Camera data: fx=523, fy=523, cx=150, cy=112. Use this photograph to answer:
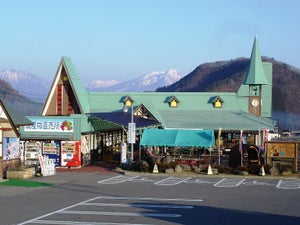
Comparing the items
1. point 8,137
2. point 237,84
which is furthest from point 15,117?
point 237,84

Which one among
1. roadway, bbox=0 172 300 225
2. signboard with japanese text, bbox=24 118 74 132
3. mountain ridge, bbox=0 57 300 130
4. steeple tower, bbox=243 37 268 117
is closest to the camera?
roadway, bbox=0 172 300 225

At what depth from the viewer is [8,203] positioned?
1684 centimetres

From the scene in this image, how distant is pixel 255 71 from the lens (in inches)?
1662

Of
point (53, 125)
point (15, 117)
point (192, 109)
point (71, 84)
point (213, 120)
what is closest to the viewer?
point (15, 117)

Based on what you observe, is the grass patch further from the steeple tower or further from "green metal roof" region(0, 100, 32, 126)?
the steeple tower

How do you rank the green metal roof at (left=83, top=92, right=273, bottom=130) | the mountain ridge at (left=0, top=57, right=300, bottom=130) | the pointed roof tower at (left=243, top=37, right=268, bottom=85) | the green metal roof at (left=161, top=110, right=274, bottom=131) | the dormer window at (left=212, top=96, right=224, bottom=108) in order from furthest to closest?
the mountain ridge at (left=0, top=57, right=300, bottom=130), the pointed roof tower at (left=243, top=37, right=268, bottom=85), the dormer window at (left=212, top=96, right=224, bottom=108), the green metal roof at (left=83, top=92, right=273, bottom=130), the green metal roof at (left=161, top=110, right=274, bottom=131)

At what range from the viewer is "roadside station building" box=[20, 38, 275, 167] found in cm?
3006

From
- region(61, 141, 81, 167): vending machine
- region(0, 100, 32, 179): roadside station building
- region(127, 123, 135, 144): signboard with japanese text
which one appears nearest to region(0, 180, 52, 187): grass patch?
region(0, 100, 32, 179): roadside station building

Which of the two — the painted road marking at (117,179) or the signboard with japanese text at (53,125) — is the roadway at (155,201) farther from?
the signboard with japanese text at (53,125)

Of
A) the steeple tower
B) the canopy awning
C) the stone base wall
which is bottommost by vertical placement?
the stone base wall

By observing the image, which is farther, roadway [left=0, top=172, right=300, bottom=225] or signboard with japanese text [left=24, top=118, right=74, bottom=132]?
signboard with japanese text [left=24, top=118, right=74, bottom=132]

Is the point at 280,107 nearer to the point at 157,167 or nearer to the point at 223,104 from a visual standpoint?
the point at 223,104

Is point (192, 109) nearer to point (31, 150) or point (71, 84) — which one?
point (71, 84)

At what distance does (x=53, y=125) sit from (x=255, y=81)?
18.3 m
